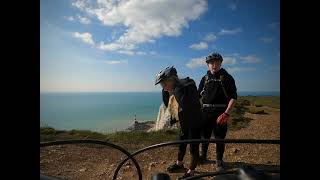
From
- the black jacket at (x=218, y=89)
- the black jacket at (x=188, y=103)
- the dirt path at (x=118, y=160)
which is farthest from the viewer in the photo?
the dirt path at (x=118, y=160)

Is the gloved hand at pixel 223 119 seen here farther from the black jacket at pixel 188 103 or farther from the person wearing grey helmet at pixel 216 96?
the black jacket at pixel 188 103

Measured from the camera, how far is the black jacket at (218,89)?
16.6 feet

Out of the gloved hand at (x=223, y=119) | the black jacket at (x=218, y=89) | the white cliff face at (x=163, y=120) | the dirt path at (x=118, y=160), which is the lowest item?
the dirt path at (x=118, y=160)

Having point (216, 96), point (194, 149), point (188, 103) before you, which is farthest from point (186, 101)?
point (194, 149)

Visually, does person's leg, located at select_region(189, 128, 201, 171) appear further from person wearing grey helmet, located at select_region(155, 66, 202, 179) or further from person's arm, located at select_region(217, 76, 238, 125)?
person's arm, located at select_region(217, 76, 238, 125)

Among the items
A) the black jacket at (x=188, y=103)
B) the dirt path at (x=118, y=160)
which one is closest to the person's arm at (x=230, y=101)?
the black jacket at (x=188, y=103)

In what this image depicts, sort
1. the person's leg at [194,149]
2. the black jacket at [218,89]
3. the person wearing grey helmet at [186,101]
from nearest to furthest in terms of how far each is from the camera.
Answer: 1. the person wearing grey helmet at [186,101]
2. the person's leg at [194,149]
3. the black jacket at [218,89]

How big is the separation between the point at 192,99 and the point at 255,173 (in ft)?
12.5

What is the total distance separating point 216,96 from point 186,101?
559mm

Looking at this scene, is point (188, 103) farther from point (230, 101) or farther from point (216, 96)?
point (230, 101)

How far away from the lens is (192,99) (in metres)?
4.87

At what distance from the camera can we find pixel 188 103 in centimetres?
487

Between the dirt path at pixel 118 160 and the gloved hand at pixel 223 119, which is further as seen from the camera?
the dirt path at pixel 118 160
